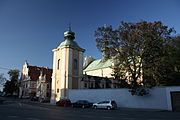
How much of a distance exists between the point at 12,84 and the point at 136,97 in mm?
61953

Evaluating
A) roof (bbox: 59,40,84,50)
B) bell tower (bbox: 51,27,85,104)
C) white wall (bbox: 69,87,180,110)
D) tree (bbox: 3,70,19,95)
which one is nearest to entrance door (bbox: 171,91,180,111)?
white wall (bbox: 69,87,180,110)

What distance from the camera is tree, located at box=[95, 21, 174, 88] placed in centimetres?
2857

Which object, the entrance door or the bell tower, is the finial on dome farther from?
the entrance door

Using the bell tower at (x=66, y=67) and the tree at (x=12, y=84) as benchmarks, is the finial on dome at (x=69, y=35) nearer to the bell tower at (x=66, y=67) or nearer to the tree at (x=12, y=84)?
the bell tower at (x=66, y=67)

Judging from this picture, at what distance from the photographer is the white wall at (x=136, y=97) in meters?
28.2

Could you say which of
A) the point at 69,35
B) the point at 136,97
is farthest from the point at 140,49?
the point at 69,35

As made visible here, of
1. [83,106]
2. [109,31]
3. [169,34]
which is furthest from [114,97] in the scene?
[169,34]

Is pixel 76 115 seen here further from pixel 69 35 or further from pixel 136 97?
pixel 69 35

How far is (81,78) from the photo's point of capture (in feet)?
150

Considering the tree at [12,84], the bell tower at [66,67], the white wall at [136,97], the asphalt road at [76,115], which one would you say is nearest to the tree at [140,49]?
the white wall at [136,97]

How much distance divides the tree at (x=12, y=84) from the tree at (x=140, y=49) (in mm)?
58628

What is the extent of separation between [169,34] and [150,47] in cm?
372

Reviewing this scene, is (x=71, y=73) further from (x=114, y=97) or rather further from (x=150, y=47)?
(x=150, y=47)

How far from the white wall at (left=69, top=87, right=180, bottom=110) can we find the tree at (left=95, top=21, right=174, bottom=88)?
1907mm
